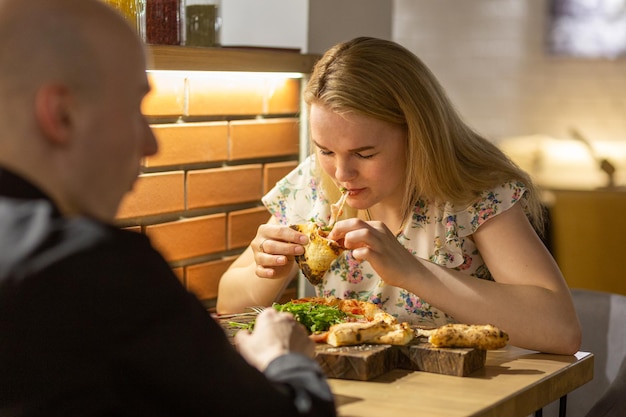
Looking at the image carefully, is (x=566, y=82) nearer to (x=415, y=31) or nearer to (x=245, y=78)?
(x=415, y=31)

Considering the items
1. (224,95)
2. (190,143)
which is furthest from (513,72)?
(190,143)

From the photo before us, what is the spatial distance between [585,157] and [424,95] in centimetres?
338

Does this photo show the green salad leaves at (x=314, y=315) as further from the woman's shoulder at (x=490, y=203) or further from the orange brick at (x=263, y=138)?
the orange brick at (x=263, y=138)

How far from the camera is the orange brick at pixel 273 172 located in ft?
10.5

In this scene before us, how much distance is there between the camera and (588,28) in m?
5.59

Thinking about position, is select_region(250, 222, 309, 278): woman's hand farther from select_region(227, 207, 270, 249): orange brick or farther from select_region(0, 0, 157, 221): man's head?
select_region(0, 0, 157, 221): man's head

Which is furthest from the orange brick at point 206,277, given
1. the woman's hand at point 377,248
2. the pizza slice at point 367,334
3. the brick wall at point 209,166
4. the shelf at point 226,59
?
the pizza slice at point 367,334

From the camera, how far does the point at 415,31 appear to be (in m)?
5.94

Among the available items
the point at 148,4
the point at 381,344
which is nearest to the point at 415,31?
the point at 148,4

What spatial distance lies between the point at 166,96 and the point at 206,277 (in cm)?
56

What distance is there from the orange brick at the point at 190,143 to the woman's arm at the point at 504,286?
31.1 inches

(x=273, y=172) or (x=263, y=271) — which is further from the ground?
(x=273, y=172)

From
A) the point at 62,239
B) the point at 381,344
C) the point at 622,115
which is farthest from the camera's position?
the point at 622,115

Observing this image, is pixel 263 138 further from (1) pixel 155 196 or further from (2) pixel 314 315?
(2) pixel 314 315
